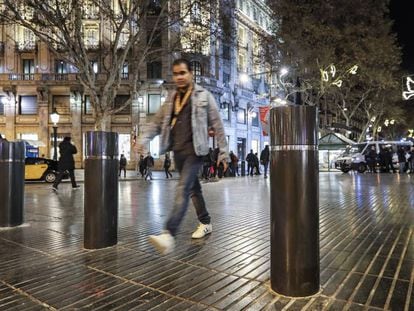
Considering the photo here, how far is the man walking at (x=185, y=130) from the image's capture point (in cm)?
381

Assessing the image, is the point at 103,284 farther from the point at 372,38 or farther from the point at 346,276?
the point at 372,38

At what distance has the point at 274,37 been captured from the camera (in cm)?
2848

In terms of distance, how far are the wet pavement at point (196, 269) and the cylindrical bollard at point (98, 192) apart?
17cm

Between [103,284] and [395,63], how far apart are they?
102 feet

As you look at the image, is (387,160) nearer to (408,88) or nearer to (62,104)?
(408,88)

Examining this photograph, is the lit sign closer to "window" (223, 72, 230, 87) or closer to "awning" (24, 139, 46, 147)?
"awning" (24, 139, 46, 147)

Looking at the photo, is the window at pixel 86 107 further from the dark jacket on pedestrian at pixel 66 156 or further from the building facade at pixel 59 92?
the dark jacket on pedestrian at pixel 66 156

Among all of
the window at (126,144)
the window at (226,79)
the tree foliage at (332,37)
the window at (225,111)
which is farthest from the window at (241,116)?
the tree foliage at (332,37)

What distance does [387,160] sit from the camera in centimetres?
2598

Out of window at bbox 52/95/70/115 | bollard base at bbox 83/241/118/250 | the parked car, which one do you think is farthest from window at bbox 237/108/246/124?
bollard base at bbox 83/241/118/250

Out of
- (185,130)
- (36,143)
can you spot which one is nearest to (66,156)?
(185,130)

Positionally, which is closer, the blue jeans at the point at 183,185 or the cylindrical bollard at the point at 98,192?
the blue jeans at the point at 183,185

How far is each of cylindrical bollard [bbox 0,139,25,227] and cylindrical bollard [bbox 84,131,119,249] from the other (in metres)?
2.04

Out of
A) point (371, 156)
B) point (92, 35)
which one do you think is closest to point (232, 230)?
point (371, 156)
